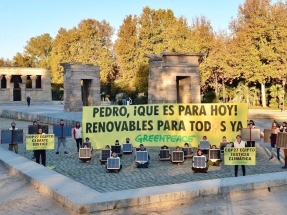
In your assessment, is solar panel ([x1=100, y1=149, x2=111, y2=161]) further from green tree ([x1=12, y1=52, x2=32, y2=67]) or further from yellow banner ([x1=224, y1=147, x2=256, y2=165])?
green tree ([x1=12, y1=52, x2=32, y2=67])

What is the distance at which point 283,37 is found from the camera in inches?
1788

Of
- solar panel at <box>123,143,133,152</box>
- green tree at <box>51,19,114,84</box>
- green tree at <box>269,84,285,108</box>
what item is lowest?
solar panel at <box>123,143,133,152</box>

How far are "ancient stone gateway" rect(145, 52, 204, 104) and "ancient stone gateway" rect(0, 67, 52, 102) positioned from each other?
55039 mm

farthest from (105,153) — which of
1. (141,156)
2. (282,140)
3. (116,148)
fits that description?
(282,140)

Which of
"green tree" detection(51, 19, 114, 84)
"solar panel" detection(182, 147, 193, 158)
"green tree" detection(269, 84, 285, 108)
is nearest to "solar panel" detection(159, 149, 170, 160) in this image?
"solar panel" detection(182, 147, 193, 158)

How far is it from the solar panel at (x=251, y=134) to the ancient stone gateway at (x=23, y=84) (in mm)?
65436

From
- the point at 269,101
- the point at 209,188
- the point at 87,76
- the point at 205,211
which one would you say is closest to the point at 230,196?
the point at 209,188

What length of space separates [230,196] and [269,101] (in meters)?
43.2

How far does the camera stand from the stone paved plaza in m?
12.3

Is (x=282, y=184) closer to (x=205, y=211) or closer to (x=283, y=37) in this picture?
(x=205, y=211)

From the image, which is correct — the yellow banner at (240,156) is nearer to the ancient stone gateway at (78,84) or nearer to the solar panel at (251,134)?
the solar panel at (251,134)

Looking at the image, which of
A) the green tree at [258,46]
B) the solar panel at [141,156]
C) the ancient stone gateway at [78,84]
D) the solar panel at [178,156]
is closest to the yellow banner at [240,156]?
the solar panel at [178,156]

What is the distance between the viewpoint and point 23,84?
76.1 meters

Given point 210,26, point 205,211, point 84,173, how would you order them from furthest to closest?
point 210,26 < point 84,173 < point 205,211
